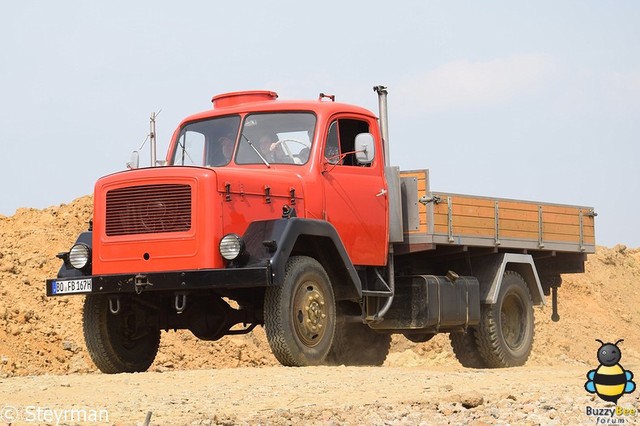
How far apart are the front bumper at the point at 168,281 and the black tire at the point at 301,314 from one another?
0.43 metres

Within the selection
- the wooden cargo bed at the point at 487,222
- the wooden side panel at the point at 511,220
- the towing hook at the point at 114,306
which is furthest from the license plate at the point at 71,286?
the wooden side panel at the point at 511,220

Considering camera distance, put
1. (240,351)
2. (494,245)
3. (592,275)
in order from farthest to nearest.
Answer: (592,275)
(240,351)
(494,245)

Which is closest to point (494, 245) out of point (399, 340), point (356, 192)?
point (356, 192)

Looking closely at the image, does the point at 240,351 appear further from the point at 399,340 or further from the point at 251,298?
the point at 251,298

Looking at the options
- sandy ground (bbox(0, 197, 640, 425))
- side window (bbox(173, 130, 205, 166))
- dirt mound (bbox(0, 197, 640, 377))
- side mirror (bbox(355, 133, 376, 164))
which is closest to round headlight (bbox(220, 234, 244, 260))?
sandy ground (bbox(0, 197, 640, 425))

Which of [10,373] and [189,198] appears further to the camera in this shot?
[10,373]

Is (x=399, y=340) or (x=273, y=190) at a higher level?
(x=273, y=190)

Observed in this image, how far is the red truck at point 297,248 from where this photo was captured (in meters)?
11.7

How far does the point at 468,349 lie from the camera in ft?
52.9

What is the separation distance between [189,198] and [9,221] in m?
12.8

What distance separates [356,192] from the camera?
44.0 ft

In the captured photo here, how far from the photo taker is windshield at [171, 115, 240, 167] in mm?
13344

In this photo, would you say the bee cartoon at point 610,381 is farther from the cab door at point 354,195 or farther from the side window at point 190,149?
the side window at point 190,149

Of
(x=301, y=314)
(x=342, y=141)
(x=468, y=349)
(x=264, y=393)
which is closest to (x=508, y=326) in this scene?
(x=468, y=349)
